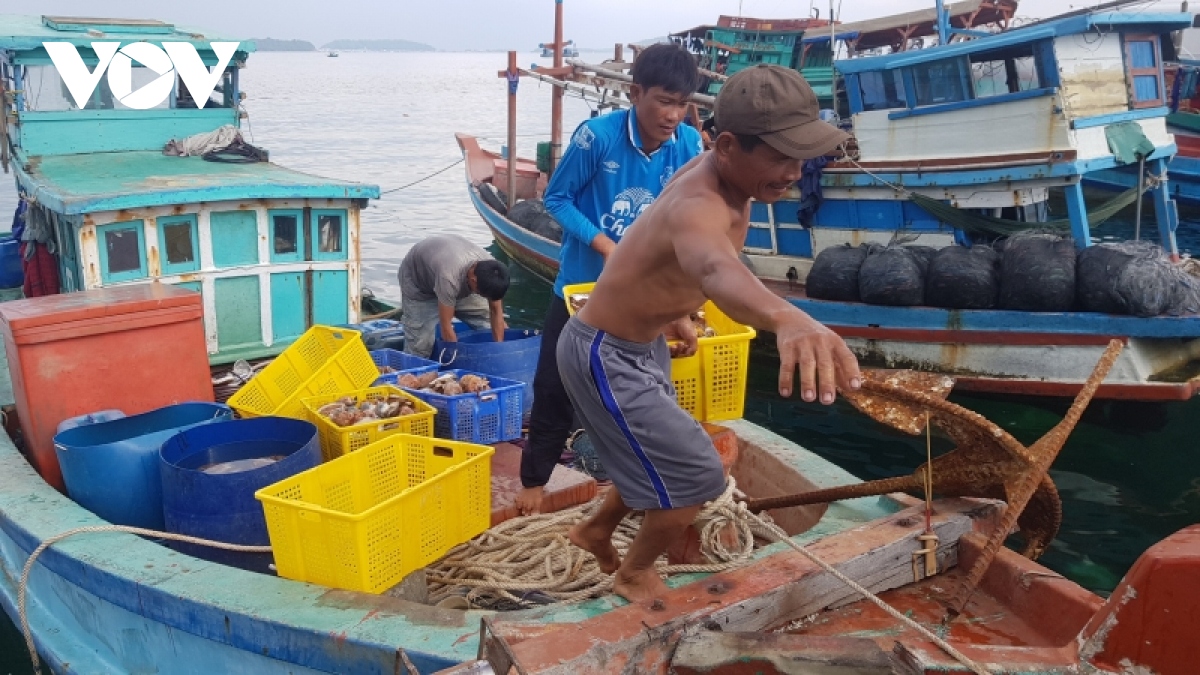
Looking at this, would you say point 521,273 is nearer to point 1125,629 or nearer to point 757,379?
point 757,379

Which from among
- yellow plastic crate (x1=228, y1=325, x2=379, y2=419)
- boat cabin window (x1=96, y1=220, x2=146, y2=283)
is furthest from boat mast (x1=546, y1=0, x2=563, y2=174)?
yellow plastic crate (x1=228, y1=325, x2=379, y2=419)

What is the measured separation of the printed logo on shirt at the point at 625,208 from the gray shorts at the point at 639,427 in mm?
1600

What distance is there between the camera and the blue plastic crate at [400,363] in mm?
5379

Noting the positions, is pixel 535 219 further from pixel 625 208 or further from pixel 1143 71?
pixel 625 208

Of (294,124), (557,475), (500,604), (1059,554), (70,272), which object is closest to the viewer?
(500,604)

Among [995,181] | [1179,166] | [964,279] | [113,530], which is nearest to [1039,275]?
[964,279]

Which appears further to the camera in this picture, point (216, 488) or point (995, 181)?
point (995, 181)

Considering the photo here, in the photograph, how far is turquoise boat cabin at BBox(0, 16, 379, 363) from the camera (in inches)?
235

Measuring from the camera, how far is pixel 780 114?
242 centimetres

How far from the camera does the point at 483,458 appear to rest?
387cm

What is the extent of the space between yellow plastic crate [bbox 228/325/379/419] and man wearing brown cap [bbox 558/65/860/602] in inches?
92.6

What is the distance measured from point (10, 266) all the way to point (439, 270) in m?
4.86

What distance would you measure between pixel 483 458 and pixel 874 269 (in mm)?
6827

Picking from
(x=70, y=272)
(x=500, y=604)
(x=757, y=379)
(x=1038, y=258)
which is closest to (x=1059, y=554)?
(x=1038, y=258)
